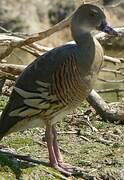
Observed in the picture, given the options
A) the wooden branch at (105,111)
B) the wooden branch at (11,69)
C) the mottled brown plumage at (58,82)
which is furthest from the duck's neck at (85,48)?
the wooden branch at (11,69)

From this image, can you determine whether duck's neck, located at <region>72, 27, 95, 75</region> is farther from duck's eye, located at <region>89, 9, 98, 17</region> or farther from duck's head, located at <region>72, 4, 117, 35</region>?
duck's eye, located at <region>89, 9, 98, 17</region>

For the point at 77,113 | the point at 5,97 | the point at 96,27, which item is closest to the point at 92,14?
the point at 96,27

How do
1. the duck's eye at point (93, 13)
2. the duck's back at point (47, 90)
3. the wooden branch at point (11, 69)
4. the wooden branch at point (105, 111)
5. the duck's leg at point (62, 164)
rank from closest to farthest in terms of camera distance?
the duck's back at point (47, 90), the duck's eye at point (93, 13), the duck's leg at point (62, 164), the wooden branch at point (105, 111), the wooden branch at point (11, 69)

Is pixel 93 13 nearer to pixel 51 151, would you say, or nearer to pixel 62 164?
pixel 51 151

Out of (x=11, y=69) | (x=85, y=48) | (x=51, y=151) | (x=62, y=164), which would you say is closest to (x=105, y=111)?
(x=11, y=69)

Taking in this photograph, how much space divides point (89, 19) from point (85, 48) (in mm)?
299

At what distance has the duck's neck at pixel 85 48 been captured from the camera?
20.9 ft

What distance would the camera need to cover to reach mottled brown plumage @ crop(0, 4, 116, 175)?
6352 millimetres

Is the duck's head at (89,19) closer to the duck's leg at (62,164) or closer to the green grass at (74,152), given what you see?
the duck's leg at (62,164)

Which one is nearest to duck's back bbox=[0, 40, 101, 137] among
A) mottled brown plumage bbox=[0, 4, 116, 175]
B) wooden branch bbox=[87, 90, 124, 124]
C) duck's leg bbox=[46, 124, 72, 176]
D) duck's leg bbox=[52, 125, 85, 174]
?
mottled brown plumage bbox=[0, 4, 116, 175]

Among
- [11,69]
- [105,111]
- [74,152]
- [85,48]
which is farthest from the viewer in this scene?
[11,69]

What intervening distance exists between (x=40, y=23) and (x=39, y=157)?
599 inches

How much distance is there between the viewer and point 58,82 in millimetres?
6348

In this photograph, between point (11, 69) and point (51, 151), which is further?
point (11, 69)
